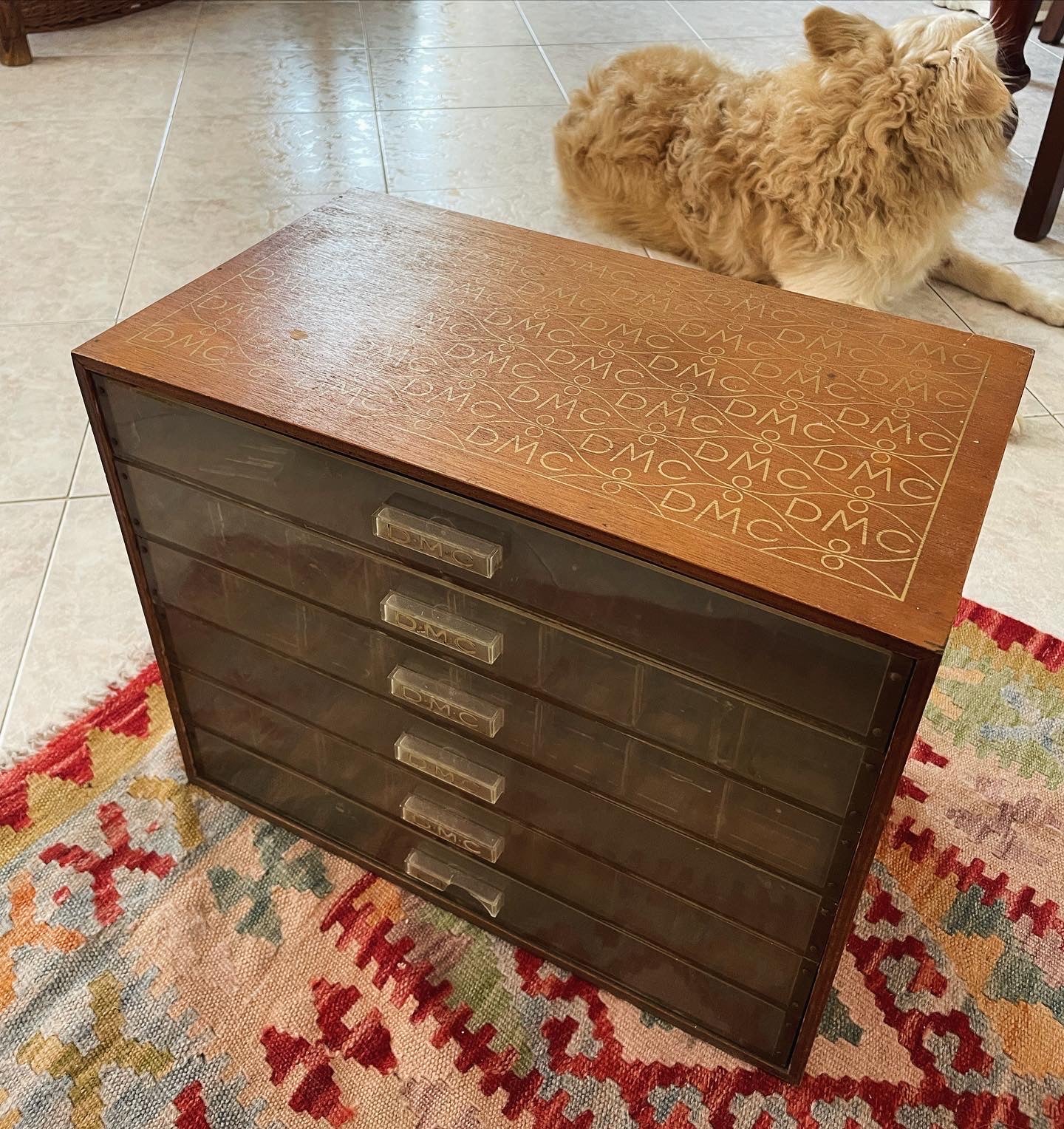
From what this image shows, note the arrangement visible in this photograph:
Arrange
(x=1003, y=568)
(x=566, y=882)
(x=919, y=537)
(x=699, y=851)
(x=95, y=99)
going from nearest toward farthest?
1. (x=919, y=537)
2. (x=699, y=851)
3. (x=566, y=882)
4. (x=1003, y=568)
5. (x=95, y=99)

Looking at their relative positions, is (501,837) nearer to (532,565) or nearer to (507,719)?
(507,719)

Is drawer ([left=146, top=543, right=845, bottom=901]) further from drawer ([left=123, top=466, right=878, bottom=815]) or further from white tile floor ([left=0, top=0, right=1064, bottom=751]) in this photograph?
white tile floor ([left=0, top=0, right=1064, bottom=751])

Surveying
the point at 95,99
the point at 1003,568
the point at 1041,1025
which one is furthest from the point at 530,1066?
the point at 95,99

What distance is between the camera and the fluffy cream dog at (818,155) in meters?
1.43

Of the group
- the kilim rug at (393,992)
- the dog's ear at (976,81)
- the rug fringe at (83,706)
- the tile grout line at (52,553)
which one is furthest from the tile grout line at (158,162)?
the dog's ear at (976,81)

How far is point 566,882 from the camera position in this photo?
885mm

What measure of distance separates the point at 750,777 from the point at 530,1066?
0.37 meters

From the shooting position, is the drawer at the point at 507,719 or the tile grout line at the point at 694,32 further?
the tile grout line at the point at 694,32

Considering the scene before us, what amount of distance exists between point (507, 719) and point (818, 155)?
1.10m

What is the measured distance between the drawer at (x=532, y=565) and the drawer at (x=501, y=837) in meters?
0.21

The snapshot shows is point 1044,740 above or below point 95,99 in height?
below

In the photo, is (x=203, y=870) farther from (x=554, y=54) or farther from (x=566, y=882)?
Answer: (x=554, y=54)

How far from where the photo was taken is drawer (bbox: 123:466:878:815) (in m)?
0.68

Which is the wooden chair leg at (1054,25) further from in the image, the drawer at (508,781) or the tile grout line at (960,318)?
the drawer at (508,781)
